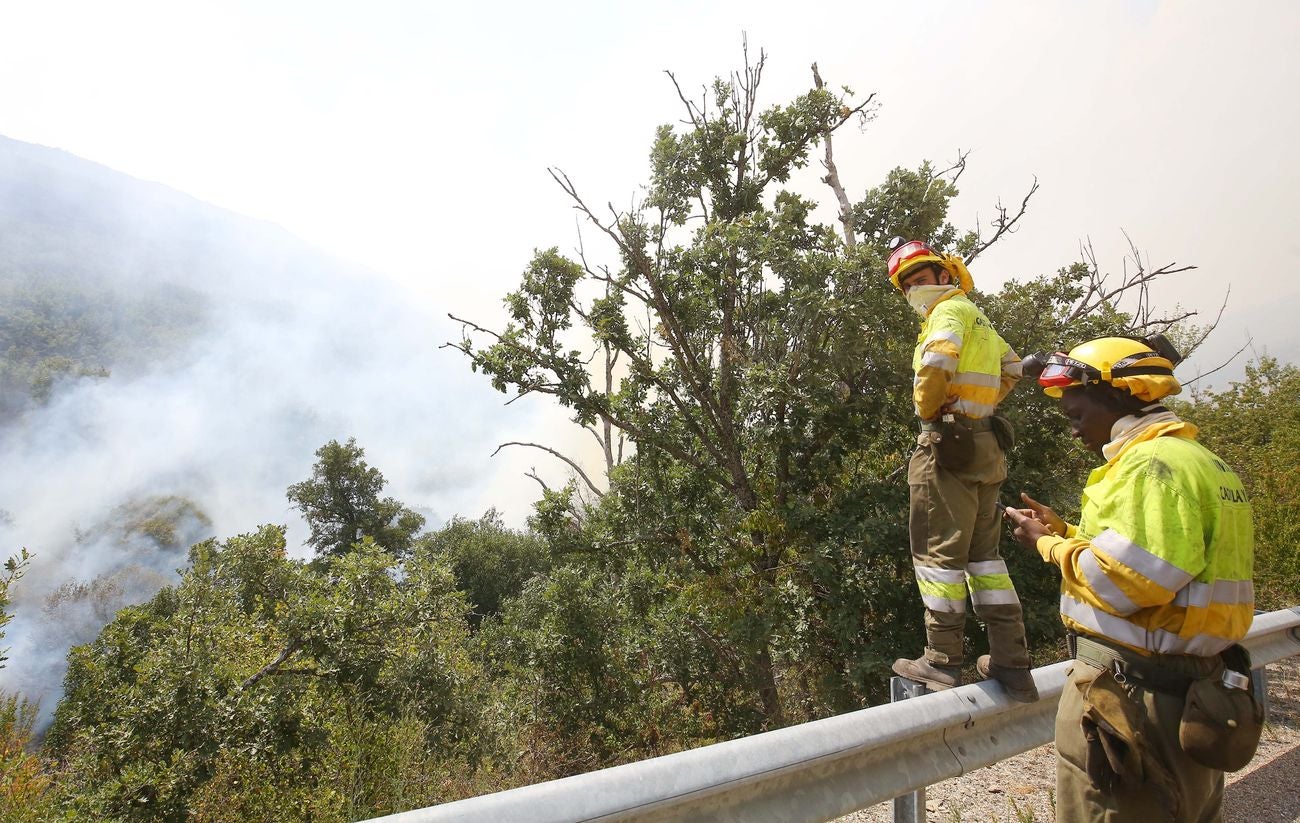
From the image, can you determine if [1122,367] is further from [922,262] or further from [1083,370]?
[922,262]

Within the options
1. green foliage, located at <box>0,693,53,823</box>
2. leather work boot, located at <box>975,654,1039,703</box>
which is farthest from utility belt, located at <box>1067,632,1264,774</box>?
green foliage, located at <box>0,693,53,823</box>

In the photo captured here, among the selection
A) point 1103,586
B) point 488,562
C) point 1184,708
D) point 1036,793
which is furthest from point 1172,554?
point 488,562

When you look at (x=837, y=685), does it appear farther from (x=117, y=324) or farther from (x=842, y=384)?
(x=117, y=324)

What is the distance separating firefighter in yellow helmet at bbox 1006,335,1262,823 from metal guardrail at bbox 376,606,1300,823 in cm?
38

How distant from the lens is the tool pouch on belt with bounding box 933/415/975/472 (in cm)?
301

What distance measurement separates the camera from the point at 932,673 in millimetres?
2771

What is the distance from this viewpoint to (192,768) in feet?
22.1

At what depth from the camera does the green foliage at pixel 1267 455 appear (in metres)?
7.14

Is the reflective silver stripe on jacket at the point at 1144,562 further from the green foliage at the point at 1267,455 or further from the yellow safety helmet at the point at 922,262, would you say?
the green foliage at the point at 1267,455

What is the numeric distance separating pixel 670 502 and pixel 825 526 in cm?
270

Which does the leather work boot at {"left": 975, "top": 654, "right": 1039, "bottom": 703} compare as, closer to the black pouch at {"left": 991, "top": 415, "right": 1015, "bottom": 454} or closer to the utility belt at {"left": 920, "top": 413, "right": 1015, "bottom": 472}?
the utility belt at {"left": 920, "top": 413, "right": 1015, "bottom": 472}

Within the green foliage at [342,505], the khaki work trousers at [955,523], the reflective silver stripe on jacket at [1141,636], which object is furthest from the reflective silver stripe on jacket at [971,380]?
the green foliage at [342,505]

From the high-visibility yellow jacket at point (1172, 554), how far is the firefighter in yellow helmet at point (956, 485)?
1133mm

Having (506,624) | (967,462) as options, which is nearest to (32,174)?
(506,624)
